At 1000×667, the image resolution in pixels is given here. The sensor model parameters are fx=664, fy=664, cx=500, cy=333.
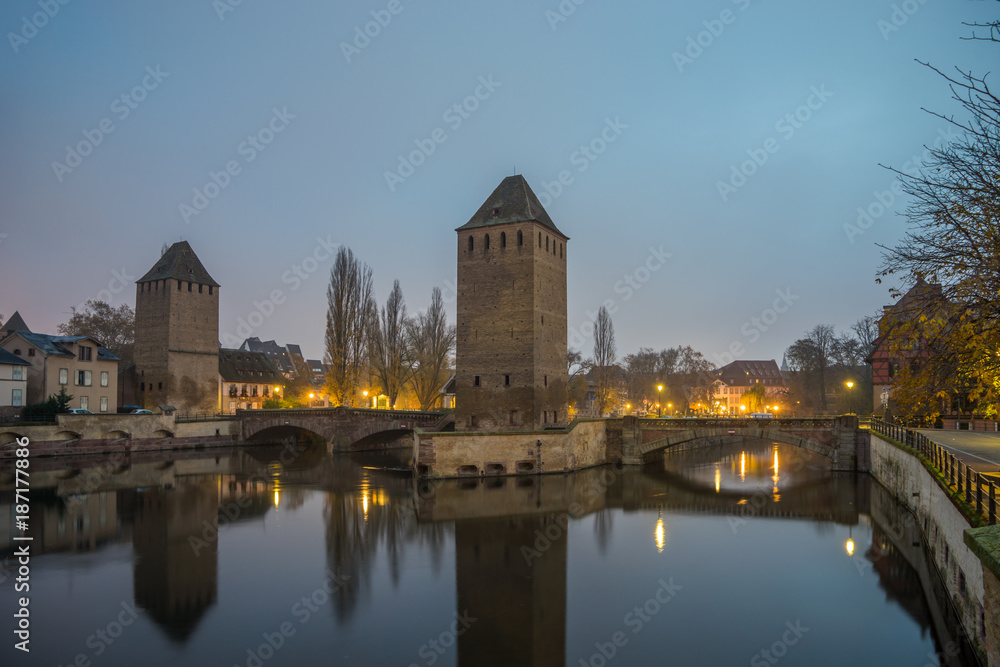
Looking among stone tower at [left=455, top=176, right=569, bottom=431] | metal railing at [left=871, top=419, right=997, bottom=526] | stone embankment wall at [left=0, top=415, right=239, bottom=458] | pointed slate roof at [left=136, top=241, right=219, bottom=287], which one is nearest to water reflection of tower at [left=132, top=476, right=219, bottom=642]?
metal railing at [left=871, top=419, right=997, bottom=526]

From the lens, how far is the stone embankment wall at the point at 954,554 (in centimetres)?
867

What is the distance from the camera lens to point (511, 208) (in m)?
36.8

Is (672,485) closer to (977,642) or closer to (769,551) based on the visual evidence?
(769,551)

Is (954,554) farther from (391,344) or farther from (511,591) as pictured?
(391,344)

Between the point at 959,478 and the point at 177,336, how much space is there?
51347mm

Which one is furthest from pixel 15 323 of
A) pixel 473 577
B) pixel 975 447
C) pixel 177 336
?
pixel 975 447

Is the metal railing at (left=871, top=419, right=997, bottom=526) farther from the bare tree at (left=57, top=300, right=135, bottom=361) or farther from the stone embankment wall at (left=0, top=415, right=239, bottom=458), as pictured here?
Result: the bare tree at (left=57, top=300, right=135, bottom=361)

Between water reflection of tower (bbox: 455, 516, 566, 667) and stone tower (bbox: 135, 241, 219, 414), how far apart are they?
1463 inches

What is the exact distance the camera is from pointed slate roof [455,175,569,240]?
36.2 metres

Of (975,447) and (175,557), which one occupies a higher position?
(975,447)

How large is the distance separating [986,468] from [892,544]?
491 cm

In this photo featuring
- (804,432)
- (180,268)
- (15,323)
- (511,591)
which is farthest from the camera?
(15,323)

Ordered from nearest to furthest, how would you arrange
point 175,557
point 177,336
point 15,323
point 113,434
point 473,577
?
1. point 473,577
2. point 175,557
3. point 113,434
4. point 177,336
5. point 15,323

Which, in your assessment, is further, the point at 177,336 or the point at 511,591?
the point at 177,336
